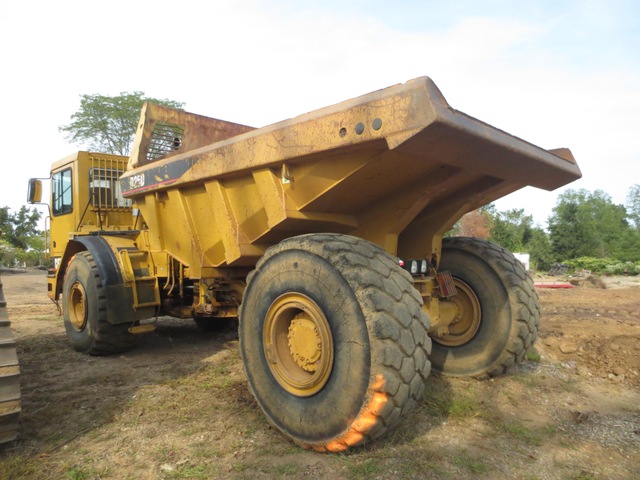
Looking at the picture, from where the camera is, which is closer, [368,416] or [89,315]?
[368,416]

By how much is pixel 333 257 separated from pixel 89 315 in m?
3.84

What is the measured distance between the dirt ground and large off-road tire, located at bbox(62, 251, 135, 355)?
192 millimetres

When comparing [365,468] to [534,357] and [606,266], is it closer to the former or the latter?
[534,357]

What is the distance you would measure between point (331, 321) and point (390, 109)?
130 cm

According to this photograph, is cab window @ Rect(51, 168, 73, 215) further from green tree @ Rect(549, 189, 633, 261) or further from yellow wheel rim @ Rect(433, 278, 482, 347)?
green tree @ Rect(549, 189, 633, 261)

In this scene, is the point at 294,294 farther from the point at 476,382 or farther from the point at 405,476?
the point at 476,382

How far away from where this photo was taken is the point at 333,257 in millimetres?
2875

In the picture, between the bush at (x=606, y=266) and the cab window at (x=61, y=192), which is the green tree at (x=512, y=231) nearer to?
the bush at (x=606, y=266)

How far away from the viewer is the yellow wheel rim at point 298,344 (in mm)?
2893

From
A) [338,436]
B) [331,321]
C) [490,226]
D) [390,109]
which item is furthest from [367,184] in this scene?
[490,226]

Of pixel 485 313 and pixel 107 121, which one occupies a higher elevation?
pixel 107 121

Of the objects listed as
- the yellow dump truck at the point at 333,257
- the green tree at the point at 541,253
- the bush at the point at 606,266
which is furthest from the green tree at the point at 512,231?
the yellow dump truck at the point at 333,257

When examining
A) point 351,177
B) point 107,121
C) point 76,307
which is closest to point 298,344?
point 351,177

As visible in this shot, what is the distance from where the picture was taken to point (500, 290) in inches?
164
